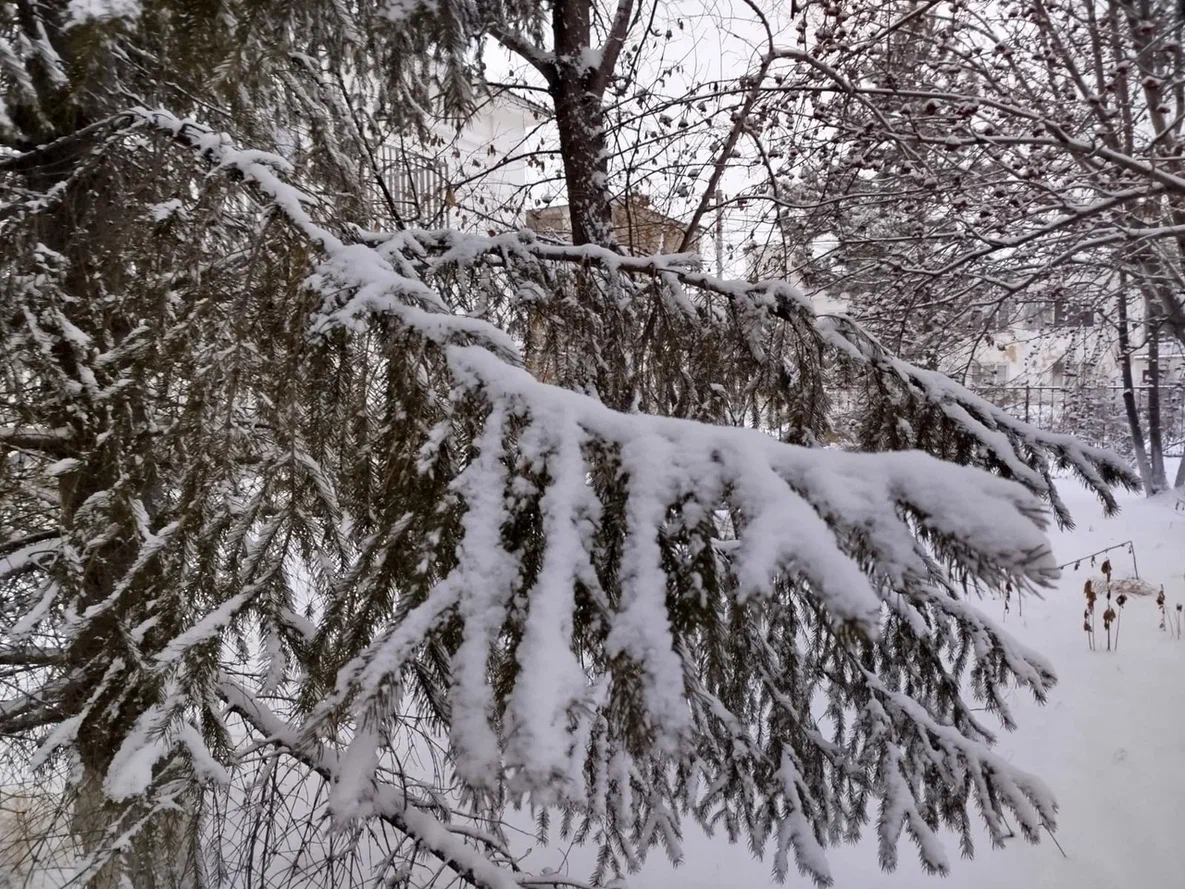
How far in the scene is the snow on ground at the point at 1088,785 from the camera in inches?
128

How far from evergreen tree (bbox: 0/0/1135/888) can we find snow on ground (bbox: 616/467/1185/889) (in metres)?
1.93

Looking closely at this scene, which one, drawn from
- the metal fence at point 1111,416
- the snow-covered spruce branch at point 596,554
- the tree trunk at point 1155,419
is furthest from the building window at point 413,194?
the metal fence at point 1111,416

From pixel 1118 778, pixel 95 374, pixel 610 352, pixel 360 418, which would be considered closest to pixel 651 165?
pixel 610 352

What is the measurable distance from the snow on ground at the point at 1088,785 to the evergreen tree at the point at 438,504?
6.32ft

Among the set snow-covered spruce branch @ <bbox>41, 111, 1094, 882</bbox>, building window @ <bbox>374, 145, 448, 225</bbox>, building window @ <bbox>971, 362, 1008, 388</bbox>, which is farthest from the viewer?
building window @ <bbox>971, 362, 1008, 388</bbox>

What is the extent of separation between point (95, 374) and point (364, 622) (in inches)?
56.2

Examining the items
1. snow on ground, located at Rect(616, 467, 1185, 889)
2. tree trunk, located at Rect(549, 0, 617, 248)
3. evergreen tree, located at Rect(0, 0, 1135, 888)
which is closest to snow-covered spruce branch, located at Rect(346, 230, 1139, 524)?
evergreen tree, located at Rect(0, 0, 1135, 888)

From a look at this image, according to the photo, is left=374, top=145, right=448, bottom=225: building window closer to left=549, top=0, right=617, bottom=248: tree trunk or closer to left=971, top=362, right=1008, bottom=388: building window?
left=549, top=0, right=617, bottom=248: tree trunk

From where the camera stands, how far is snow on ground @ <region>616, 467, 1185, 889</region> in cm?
326

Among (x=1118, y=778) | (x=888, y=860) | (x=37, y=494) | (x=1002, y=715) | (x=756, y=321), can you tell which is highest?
(x=756, y=321)

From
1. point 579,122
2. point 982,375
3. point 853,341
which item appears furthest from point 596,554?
point 982,375

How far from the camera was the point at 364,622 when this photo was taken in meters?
0.92

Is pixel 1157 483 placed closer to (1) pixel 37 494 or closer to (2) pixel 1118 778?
(2) pixel 1118 778

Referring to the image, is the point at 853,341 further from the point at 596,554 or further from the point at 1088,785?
the point at 1088,785
